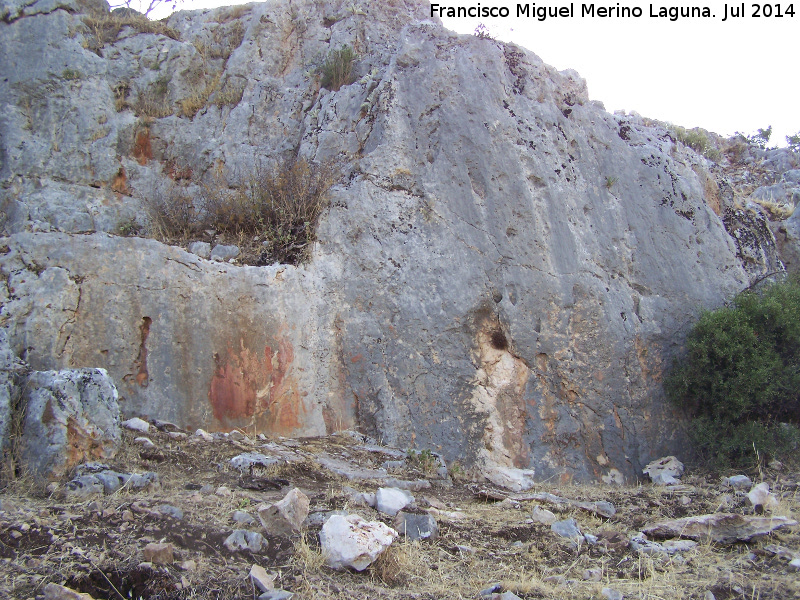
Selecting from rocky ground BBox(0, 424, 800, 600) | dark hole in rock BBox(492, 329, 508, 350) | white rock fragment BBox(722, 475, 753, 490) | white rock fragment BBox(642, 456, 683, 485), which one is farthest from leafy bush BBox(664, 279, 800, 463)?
dark hole in rock BBox(492, 329, 508, 350)

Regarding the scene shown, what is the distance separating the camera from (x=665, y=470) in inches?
304

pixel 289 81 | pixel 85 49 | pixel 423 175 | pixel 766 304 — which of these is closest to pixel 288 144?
pixel 289 81

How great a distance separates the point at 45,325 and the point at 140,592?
12.4ft

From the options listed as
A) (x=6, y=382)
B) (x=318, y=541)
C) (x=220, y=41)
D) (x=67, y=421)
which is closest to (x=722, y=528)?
(x=318, y=541)

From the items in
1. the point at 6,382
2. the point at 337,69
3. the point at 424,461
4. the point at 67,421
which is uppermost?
the point at 337,69

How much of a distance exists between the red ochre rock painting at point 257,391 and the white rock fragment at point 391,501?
7.16 feet

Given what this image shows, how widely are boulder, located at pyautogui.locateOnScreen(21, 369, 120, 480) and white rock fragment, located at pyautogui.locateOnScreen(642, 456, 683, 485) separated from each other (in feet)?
19.8

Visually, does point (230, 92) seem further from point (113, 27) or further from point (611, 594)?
point (611, 594)

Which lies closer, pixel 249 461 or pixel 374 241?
pixel 249 461

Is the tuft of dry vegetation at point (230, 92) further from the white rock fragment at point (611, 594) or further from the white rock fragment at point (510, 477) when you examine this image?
the white rock fragment at point (611, 594)

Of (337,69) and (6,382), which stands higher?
(337,69)

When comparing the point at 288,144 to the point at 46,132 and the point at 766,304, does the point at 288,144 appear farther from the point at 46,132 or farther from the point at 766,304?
the point at 766,304

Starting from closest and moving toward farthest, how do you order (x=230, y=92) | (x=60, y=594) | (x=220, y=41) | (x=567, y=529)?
(x=60, y=594) → (x=567, y=529) → (x=230, y=92) → (x=220, y=41)

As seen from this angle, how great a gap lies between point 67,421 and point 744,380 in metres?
7.41
